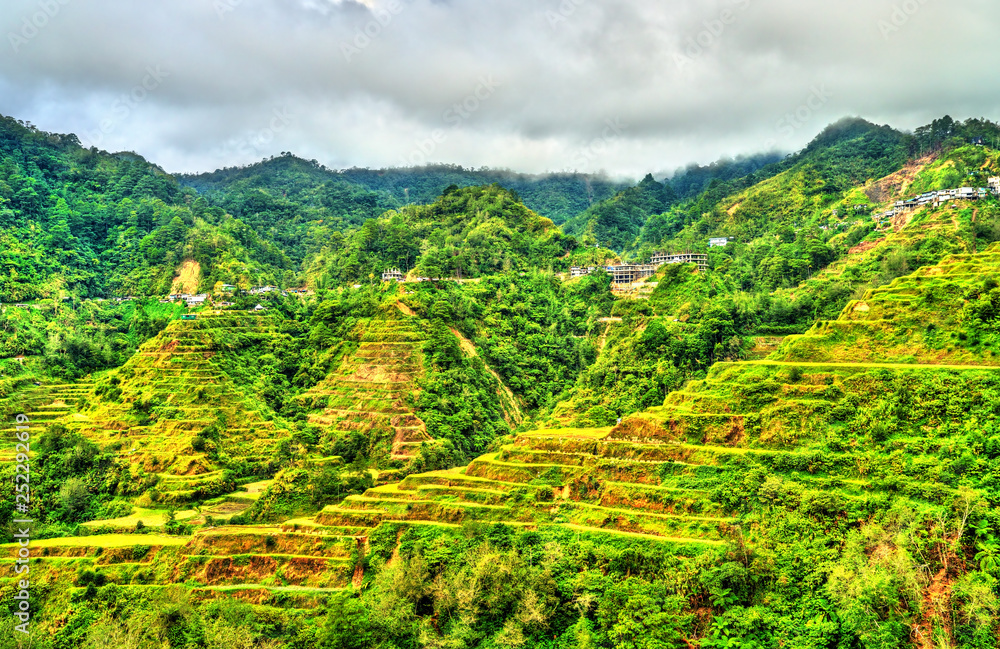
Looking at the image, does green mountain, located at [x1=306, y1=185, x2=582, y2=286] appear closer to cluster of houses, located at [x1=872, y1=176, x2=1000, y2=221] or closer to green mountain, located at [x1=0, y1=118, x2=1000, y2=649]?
green mountain, located at [x1=0, y1=118, x2=1000, y2=649]

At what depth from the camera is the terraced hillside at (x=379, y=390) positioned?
34312 mm

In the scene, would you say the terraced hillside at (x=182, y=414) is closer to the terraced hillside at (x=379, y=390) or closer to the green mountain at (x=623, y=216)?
the terraced hillside at (x=379, y=390)

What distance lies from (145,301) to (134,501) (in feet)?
78.9

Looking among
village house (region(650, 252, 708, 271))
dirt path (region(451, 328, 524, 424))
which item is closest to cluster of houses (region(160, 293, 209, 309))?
dirt path (region(451, 328, 524, 424))

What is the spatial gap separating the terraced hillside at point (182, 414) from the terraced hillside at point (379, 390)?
311cm

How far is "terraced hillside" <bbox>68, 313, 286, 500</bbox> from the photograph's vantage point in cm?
3266

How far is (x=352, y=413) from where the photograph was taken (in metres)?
36.1

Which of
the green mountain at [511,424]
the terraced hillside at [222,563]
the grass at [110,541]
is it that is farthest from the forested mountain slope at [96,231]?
the terraced hillside at [222,563]

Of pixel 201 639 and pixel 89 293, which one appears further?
pixel 89 293

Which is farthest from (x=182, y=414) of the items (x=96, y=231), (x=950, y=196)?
(x=950, y=196)

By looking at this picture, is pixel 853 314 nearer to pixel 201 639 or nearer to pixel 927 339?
pixel 927 339

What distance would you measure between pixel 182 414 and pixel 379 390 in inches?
399

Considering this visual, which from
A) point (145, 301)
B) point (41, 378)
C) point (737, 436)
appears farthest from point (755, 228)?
point (41, 378)

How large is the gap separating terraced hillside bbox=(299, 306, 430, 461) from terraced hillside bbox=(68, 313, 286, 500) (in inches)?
122
